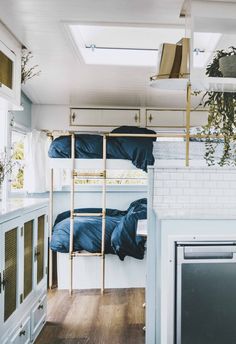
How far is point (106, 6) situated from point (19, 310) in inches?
83.9

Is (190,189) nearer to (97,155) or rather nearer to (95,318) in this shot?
(95,318)

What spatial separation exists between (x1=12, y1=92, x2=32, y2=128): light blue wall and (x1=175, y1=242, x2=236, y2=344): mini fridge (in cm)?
313

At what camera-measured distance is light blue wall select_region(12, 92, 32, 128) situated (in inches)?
172

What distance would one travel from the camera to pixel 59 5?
95.5 inches

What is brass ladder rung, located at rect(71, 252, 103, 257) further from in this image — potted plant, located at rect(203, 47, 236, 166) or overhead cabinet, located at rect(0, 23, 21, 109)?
potted plant, located at rect(203, 47, 236, 166)

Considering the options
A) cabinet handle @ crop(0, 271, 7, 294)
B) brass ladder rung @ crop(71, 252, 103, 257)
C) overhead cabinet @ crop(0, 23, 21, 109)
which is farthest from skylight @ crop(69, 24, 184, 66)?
brass ladder rung @ crop(71, 252, 103, 257)

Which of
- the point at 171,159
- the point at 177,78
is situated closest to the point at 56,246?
the point at 171,159

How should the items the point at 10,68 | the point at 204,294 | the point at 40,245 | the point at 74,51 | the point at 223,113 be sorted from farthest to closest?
the point at 74,51 → the point at 40,245 → the point at 10,68 → the point at 223,113 → the point at 204,294

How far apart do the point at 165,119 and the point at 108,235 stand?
1.79 metres

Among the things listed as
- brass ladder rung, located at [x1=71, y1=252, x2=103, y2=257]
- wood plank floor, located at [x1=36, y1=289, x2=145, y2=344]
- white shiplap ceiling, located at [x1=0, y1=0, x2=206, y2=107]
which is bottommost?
wood plank floor, located at [x1=36, y1=289, x2=145, y2=344]

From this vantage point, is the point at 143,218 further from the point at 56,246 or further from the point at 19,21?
the point at 19,21

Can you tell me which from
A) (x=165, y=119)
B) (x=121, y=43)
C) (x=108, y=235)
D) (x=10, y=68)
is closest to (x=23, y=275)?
(x=10, y=68)

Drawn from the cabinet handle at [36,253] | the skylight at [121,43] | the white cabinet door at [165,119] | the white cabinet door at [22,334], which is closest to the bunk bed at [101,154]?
the white cabinet door at [165,119]

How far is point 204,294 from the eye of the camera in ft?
5.73
